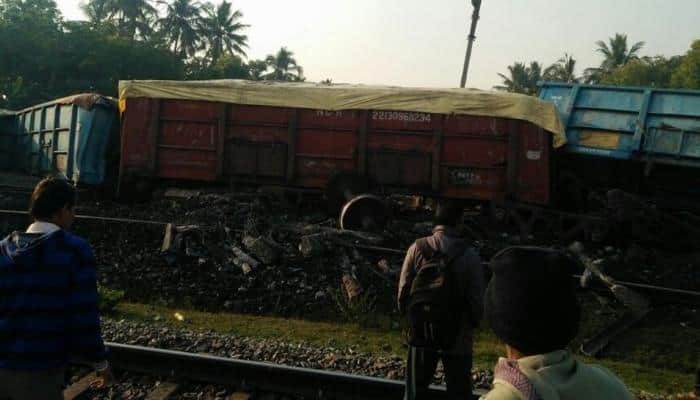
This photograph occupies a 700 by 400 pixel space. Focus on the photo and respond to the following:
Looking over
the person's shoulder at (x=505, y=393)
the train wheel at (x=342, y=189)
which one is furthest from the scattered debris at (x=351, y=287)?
the person's shoulder at (x=505, y=393)

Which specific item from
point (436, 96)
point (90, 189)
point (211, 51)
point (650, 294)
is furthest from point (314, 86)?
point (211, 51)

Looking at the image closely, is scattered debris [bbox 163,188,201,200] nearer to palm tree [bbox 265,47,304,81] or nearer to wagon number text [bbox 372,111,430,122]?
wagon number text [bbox 372,111,430,122]

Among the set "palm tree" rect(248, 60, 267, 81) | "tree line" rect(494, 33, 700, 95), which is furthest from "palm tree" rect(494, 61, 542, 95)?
"palm tree" rect(248, 60, 267, 81)

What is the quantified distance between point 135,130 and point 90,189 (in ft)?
8.28

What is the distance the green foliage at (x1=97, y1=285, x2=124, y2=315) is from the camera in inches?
271

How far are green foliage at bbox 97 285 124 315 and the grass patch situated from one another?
0.08 m

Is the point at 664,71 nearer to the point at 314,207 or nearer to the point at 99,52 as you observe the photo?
the point at 99,52

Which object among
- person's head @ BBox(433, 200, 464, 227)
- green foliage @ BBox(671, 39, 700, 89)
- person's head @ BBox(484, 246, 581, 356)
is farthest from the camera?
green foliage @ BBox(671, 39, 700, 89)

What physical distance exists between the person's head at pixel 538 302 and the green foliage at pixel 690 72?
44.1 m

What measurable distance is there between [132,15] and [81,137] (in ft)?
129

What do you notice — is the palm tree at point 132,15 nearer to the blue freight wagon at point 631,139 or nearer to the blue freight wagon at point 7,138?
the blue freight wagon at point 7,138

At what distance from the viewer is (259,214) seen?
33.0 feet

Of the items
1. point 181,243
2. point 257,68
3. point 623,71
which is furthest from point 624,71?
point 181,243

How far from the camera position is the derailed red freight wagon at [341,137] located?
10375mm
